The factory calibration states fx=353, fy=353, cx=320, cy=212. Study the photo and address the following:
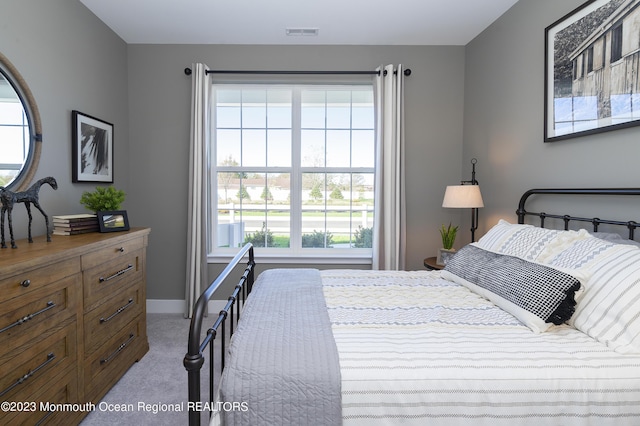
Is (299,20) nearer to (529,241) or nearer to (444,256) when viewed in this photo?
(444,256)

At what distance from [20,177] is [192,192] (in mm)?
1360

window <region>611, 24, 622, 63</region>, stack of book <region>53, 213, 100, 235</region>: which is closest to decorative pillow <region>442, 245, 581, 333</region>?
window <region>611, 24, 622, 63</region>

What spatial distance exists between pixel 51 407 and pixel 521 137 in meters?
3.27

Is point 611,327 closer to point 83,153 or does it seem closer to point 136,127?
point 83,153

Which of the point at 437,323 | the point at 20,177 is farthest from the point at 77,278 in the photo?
the point at 437,323

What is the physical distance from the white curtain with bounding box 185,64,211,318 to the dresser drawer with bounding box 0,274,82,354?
1.47 m

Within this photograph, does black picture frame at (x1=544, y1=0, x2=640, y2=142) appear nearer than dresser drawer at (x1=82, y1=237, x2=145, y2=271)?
Yes

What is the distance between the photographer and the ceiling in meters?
2.69

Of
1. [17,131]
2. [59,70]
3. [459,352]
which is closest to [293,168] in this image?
[59,70]

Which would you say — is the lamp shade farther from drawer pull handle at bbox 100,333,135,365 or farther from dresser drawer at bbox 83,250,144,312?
drawer pull handle at bbox 100,333,135,365

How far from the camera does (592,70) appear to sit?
1.95 metres

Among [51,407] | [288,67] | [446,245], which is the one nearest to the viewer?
[51,407]

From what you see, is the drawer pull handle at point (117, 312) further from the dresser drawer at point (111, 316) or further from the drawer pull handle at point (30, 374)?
the drawer pull handle at point (30, 374)

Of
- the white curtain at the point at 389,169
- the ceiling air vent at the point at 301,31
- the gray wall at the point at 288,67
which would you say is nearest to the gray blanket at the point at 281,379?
the gray wall at the point at 288,67
